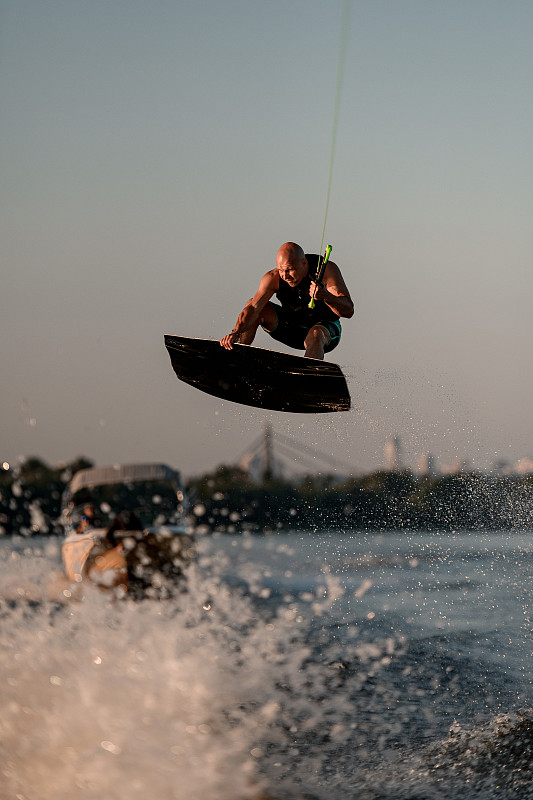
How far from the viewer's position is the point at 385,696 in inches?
295

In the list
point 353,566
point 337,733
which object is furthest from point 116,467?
point 353,566

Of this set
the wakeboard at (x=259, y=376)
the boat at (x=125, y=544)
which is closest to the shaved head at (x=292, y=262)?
the wakeboard at (x=259, y=376)

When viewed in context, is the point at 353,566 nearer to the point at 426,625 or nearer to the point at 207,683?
the point at 426,625

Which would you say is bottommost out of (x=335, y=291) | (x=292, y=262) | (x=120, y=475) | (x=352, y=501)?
(x=352, y=501)

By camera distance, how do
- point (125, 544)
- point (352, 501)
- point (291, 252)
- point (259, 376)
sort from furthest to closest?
point (352, 501) < point (125, 544) < point (259, 376) < point (291, 252)

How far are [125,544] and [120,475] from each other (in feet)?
5.94

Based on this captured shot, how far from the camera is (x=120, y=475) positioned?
13047mm

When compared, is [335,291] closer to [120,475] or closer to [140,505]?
[120,475]

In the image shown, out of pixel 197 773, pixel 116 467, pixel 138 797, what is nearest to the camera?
pixel 138 797

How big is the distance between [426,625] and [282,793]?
20.3ft

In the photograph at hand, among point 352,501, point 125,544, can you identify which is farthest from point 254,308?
point 352,501

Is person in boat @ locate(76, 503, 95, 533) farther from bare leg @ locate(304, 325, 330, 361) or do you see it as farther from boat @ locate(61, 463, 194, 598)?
bare leg @ locate(304, 325, 330, 361)

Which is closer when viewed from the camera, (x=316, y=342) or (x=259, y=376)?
(x=316, y=342)

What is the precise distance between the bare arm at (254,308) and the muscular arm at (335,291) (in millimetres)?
346
